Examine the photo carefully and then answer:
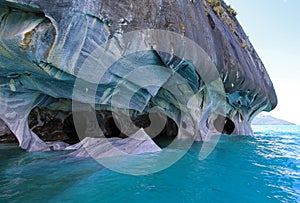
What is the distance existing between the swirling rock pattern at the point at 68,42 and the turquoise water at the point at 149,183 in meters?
2.41

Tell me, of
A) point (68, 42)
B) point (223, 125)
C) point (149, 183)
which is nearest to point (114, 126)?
point (223, 125)

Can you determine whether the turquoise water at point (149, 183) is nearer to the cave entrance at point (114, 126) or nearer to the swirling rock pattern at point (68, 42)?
the swirling rock pattern at point (68, 42)

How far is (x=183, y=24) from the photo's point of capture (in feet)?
20.3

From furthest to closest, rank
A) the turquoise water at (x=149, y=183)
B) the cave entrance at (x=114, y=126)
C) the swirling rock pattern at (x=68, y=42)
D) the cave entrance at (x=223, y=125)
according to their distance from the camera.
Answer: the cave entrance at (x=223, y=125)
the cave entrance at (x=114, y=126)
the swirling rock pattern at (x=68, y=42)
the turquoise water at (x=149, y=183)

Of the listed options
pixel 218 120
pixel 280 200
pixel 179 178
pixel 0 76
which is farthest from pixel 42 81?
pixel 218 120

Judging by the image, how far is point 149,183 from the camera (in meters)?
Answer: 4.06

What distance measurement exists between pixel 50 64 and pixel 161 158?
158 inches

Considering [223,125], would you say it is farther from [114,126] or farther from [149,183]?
[149,183]

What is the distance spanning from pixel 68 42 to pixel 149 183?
3512mm

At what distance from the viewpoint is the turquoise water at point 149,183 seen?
11.2 ft

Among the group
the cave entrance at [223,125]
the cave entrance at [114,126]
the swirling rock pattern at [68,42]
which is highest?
the swirling rock pattern at [68,42]

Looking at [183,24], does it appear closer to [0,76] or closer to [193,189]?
[193,189]

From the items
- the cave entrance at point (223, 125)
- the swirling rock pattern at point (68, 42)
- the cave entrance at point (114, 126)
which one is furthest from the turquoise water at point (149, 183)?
the cave entrance at point (223, 125)

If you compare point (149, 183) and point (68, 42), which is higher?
point (68, 42)
